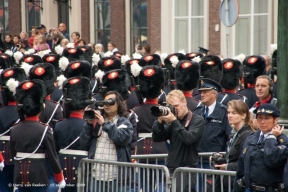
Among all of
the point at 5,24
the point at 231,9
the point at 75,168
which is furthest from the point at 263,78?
the point at 5,24

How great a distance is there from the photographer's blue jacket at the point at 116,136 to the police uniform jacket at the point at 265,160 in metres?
1.86

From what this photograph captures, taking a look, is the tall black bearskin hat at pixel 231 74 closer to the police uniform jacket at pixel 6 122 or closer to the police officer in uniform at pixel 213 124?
the police officer in uniform at pixel 213 124

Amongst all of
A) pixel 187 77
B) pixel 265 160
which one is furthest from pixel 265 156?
pixel 187 77

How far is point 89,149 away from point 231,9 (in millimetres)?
8492

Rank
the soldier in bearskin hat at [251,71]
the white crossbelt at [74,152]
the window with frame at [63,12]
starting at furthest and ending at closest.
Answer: the window with frame at [63,12] < the soldier in bearskin hat at [251,71] < the white crossbelt at [74,152]

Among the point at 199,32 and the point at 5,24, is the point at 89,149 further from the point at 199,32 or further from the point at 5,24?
the point at 5,24

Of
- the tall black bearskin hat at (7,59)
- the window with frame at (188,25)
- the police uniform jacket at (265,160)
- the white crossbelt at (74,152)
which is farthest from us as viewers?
the window with frame at (188,25)

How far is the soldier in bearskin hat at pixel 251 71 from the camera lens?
15242mm

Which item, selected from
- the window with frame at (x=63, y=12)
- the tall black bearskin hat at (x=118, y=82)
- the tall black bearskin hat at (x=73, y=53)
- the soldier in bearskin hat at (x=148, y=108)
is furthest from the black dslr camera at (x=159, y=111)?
the window with frame at (x=63, y=12)

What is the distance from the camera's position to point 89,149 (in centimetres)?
1098

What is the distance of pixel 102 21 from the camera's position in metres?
29.9

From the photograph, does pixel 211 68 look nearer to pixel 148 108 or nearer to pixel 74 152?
pixel 148 108

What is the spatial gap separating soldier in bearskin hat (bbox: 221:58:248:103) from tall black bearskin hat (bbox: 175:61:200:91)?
53cm

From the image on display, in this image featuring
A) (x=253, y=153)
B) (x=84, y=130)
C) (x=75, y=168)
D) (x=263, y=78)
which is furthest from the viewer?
(x=263, y=78)
